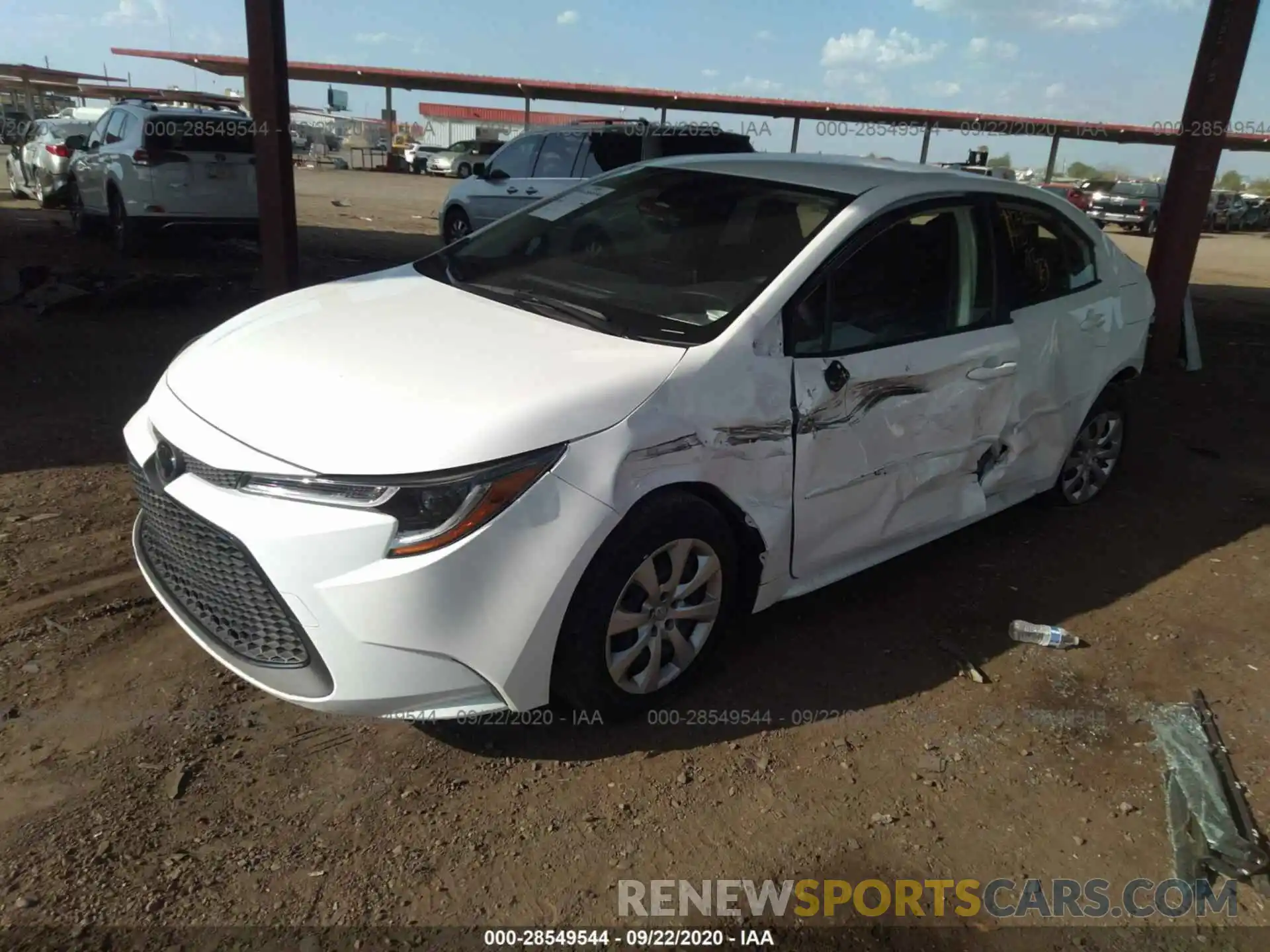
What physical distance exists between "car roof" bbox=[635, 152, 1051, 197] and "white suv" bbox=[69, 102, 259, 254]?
7.49 meters

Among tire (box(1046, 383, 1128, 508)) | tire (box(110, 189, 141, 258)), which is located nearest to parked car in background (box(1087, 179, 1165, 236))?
tire (box(1046, 383, 1128, 508))

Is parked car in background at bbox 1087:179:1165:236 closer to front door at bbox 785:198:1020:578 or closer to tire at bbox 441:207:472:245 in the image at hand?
tire at bbox 441:207:472:245

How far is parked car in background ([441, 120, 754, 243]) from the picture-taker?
1080 cm

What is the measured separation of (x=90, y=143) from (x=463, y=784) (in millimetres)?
11440

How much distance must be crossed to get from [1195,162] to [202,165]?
9612 mm

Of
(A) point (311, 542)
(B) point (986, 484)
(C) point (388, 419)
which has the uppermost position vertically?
(C) point (388, 419)

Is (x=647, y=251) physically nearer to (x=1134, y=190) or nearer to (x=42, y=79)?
(x=1134, y=190)

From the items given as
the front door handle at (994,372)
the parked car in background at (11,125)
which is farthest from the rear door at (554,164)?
the parked car in background at (11,125)

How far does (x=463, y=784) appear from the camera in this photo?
276cm

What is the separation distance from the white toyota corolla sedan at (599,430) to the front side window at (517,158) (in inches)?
293

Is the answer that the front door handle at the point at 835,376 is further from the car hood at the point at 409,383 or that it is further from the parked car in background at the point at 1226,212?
the parked car in background at the point at 1226,212

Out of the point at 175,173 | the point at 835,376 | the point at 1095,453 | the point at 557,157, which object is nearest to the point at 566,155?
the point at 557,157

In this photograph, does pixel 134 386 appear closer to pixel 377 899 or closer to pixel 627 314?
pixel 627 314

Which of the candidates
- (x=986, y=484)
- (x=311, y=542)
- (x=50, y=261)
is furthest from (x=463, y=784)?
(x=50, y=261)
